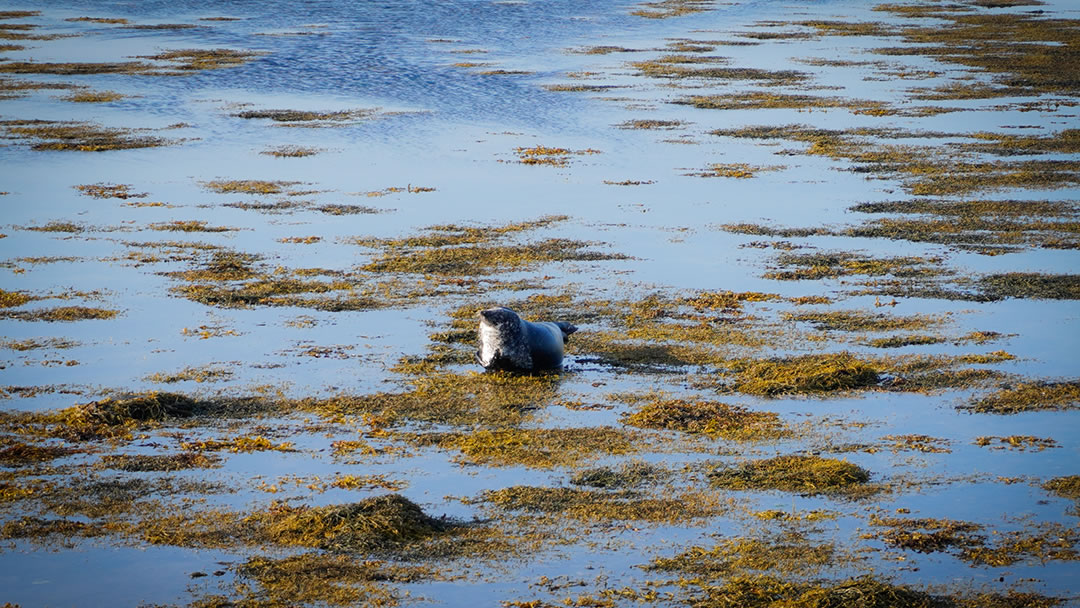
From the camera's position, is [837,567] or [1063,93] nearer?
[837,567]

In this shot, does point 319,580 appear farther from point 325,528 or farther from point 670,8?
point 670,8

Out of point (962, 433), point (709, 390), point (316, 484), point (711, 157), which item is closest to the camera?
point (316, 484)

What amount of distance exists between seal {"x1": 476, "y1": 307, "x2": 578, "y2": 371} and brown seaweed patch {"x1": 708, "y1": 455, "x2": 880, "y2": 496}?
2.24 meters

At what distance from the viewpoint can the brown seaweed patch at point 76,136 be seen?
21.5 metres

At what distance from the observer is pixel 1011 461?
8.30 meters

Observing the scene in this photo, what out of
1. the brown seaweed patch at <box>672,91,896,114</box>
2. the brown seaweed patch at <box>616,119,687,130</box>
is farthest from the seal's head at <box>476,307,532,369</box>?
the brown seaweed patch at <box>672,91,896,114</box>

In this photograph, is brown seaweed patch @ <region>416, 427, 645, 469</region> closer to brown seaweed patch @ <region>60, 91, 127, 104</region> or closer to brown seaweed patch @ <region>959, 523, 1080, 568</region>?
brown seaweed patch @ <region>959, 523, 1080, 568</region>

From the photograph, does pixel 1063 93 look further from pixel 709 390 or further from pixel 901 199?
pixel 709 390

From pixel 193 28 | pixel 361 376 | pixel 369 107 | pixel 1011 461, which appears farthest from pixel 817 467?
pixel 193 28

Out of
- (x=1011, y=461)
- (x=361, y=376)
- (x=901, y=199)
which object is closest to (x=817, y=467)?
(x=1011, y=461)

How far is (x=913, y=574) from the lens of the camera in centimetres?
674

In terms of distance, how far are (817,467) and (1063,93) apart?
21116 mm

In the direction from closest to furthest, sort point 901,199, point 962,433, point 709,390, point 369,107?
point 962,433
point 709,390
point 901,199
point 369,107

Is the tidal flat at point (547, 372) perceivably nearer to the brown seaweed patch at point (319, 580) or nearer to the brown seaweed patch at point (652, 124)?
the brown seaweed patch at point (319, 580)
